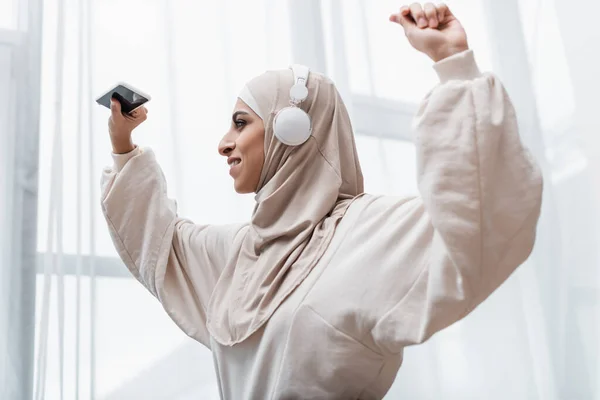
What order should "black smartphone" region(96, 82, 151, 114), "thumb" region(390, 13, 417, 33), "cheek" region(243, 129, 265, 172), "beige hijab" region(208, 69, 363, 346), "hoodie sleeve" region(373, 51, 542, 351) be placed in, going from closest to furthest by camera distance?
"hoodie sleeve" region(373, 51, 542, 351)
"thumb" region(390, 13, 417, 33)
"beige hijab" region(208, 69, 363, 346)
"cheek" region(243, 129, 265, 172)
"black smartphone" region(96, 82, 151, 114)

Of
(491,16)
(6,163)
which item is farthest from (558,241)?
(6,163)

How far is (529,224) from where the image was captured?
93cm

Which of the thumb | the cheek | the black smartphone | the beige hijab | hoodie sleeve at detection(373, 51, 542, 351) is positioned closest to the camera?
hoodie sleeve at detection(373, 51, 542, 351)

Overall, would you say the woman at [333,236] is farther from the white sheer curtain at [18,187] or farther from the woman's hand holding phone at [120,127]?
the white sheer curtain at [18,187]

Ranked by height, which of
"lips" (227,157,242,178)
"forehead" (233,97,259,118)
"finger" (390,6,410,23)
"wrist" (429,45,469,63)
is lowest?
"lips" (227,157,242,178)

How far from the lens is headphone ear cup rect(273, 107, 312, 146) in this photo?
121cm

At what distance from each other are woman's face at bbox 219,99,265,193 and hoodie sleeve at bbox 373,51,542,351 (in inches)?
14.6

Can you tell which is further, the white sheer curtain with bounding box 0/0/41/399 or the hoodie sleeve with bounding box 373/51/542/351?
the white sheer curtain with bounding box 0/0/41/399

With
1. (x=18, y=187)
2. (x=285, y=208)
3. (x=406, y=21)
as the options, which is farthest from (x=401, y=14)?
(x=18, y=187)

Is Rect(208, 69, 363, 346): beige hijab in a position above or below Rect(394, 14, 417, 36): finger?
below

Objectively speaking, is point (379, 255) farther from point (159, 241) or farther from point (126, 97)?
point (126, 97)

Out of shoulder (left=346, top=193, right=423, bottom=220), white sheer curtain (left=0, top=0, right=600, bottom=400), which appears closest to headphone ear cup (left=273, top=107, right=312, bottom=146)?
shoulder (left=346, top=193, right=423, bottom=220)

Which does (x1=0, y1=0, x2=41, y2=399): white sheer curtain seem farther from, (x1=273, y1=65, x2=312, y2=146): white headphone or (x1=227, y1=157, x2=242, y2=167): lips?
(x1=273, y1=65, x2=312, y2=146): white headphone

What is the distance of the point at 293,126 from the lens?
3.98ft
